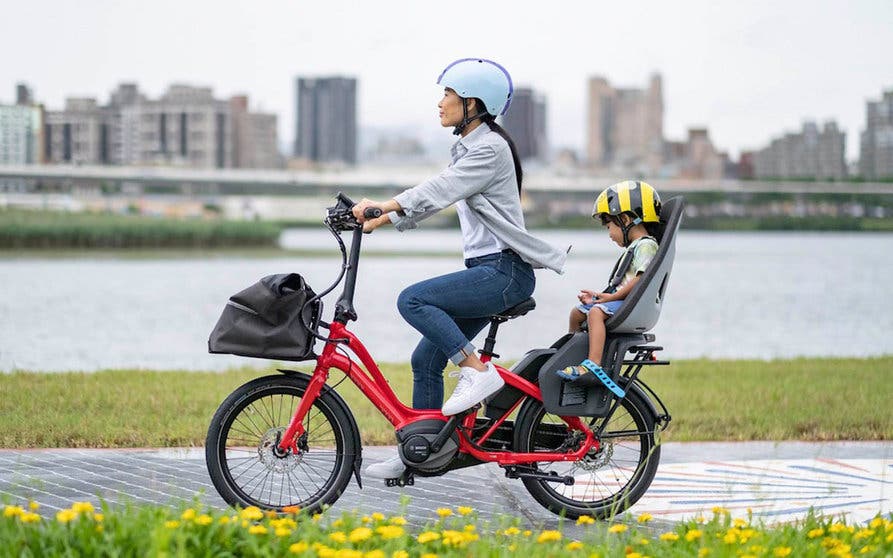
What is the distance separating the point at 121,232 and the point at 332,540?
52.6 metres

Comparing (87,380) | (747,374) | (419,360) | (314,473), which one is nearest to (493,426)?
(419,360)

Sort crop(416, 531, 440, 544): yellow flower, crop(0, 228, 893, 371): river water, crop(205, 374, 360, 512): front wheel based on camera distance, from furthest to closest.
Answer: crop(0, 228, 893, 371): river water, crop(205, 374, 360, 512): front wheel, crop(416, 531, 440, 544): yellow flower

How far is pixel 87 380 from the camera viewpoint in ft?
33.9

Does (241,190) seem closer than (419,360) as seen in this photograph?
No

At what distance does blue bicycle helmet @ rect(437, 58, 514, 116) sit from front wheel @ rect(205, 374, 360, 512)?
130cm

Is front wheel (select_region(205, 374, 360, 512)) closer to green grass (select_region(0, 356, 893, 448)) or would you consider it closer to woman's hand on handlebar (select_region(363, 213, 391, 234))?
green grass (select_region(0, 356, 893, 448))

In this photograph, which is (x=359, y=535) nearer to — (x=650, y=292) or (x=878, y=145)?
(x=650, y=292)

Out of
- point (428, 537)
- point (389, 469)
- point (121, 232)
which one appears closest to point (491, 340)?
point (389, 469)

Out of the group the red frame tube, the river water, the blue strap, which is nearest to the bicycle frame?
the red frame tube

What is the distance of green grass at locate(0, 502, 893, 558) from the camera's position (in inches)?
161

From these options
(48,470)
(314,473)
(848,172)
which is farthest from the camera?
(848,172)

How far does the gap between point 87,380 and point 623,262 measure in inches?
238

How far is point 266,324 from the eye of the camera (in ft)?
16.9

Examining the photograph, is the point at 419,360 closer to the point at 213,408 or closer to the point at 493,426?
the point at 493,426
